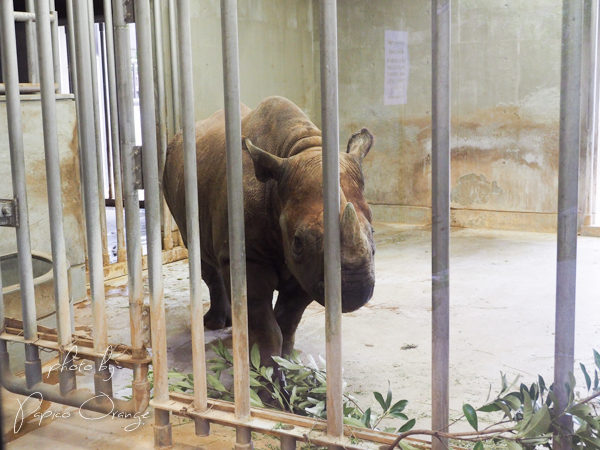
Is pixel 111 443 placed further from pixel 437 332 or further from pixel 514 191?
pixel 514 191

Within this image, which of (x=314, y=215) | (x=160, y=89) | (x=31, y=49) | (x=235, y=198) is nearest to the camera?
(x=235, y=198)

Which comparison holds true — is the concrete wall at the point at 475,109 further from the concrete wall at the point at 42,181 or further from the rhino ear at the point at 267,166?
the rhino ear at the point at 267,166

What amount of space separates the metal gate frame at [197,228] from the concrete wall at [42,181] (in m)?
1.31

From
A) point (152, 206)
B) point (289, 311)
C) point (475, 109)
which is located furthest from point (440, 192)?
point (475, 109)

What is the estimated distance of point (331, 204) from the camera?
2.14m

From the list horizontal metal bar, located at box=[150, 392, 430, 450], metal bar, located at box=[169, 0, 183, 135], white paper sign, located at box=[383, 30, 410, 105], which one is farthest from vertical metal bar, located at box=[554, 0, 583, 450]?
white paper sign, located at box=[383, 30, 410, 105]

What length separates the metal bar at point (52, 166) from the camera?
9.00 feet

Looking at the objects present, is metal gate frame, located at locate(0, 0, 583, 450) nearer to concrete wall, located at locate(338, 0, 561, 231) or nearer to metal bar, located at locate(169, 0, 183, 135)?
metal bar, located at locate(169, 0, 183, 135)

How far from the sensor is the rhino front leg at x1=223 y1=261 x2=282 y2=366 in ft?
10.9

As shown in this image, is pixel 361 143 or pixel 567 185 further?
pixel 361 143

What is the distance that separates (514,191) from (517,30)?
1.68 meters

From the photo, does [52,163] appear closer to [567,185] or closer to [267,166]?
[267,166]

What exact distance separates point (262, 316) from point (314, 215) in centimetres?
66

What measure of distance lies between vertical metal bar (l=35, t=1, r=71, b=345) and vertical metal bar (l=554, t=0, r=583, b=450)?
190cm
